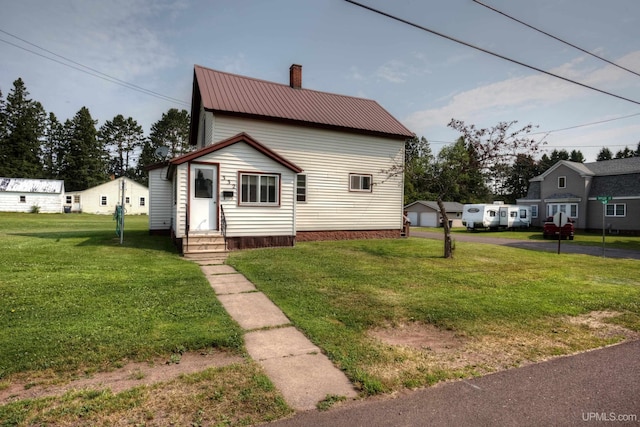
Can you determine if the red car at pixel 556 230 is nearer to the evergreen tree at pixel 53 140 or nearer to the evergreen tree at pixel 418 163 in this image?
the evergreen tree at pixel 418 163

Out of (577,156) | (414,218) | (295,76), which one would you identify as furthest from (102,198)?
(577,156)

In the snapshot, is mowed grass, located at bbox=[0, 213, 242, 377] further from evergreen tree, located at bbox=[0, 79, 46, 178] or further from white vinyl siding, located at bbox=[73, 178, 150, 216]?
evergreen tree, located at bbox=[0, 79, 46, 178]

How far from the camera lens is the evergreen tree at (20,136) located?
193ft

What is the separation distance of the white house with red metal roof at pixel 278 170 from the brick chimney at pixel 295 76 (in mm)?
56

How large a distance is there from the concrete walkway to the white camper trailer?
105ft

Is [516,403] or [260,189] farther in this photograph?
[260,189]

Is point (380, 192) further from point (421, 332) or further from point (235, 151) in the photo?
point (421, 332)

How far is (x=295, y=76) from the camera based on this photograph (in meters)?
19.5

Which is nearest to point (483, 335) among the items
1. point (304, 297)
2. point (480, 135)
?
point (304, 297)

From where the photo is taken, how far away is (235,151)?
12.9 m

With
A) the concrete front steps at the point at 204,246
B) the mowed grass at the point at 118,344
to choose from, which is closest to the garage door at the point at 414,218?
the concrete front steps at the point at 204,246

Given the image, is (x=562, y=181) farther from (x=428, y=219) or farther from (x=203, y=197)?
(x=203, y=197)

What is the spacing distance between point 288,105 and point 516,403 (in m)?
15.7

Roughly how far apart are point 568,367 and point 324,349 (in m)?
2.92
